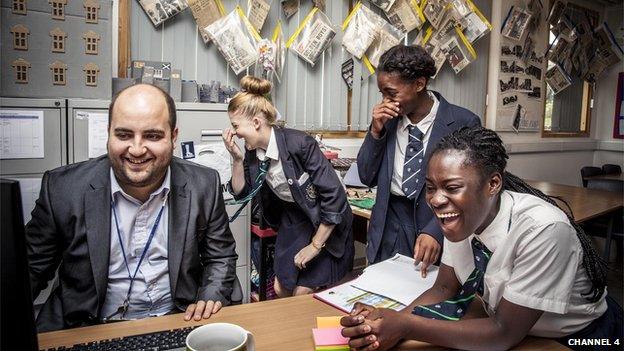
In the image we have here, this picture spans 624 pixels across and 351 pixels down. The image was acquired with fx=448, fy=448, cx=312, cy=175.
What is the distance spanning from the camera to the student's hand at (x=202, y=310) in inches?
45.7

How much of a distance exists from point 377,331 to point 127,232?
0.82 meters

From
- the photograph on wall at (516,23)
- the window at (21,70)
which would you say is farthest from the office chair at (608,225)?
the window at (21,70)

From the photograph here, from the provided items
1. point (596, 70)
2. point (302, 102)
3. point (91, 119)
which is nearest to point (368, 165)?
point (91, 119)

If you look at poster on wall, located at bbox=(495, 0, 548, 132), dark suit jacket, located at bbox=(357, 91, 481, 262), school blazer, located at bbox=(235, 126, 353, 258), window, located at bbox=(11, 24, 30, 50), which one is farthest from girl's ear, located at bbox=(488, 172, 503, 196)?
poster on wall, located at bbox=(495, 0, 548, 132)

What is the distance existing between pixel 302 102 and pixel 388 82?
1787 mm

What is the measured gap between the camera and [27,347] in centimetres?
61

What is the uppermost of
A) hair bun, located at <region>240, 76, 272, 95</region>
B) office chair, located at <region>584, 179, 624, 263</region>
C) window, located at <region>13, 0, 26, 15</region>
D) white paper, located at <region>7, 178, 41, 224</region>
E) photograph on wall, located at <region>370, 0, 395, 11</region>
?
photograph on wall, located at <region>370, 0, 395, 11</region>

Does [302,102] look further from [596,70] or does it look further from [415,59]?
[596,70]

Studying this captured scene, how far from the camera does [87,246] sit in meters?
1.29

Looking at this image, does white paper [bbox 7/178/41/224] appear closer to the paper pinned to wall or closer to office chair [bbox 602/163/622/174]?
the paper pinned to wall

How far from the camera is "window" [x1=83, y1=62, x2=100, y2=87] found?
227cm

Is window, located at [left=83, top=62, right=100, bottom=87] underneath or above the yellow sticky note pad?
above

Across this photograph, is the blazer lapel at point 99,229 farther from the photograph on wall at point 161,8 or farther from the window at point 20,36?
the photograph on wall at point 161,8

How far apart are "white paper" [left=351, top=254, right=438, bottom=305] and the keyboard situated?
21.9 inches
